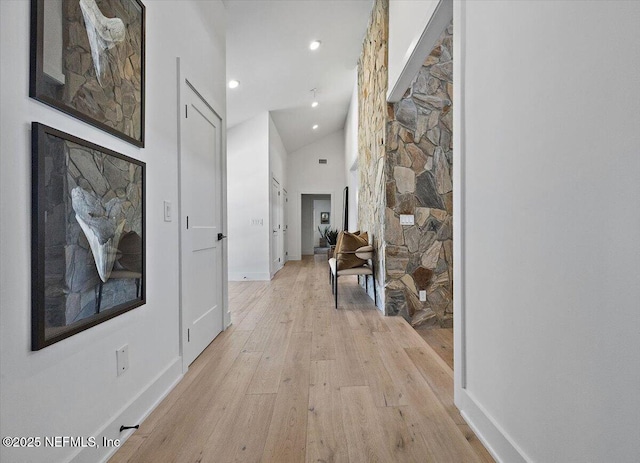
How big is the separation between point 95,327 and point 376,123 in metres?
3.41

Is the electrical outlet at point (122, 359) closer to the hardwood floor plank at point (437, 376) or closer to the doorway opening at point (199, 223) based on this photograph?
the doorway opening at point (199, 223)

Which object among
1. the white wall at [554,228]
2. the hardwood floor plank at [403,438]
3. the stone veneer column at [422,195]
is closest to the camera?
the white wall at [554,228]

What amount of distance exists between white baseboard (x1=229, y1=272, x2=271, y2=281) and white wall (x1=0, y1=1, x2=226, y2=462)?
3.87 metres

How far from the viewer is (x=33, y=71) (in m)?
0.94

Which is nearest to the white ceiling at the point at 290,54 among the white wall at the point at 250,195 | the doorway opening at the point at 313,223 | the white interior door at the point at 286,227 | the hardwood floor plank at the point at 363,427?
the white wall at the point at 250,195

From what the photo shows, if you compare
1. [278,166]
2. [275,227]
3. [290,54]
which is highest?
[290,54]

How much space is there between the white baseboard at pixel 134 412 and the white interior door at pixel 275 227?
4293 mm

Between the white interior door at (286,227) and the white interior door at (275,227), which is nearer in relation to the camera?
the white interior door at (275,227)

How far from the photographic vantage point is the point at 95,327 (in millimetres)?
1229

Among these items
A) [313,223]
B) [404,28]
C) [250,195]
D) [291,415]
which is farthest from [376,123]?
[313,223]

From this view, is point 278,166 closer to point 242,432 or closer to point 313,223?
point 313,223

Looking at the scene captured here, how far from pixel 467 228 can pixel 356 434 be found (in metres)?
1.07

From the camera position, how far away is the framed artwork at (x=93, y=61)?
0.98 m

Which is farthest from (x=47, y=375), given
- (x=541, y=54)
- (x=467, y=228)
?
(x=541, y=54)
